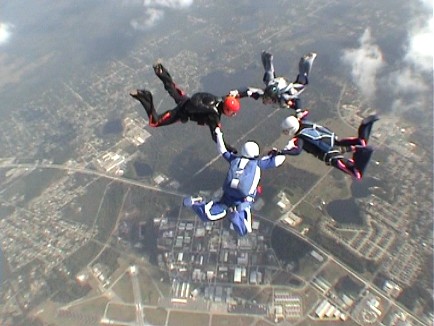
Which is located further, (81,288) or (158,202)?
(158,202)

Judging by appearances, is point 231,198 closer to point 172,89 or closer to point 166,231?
point 172,89

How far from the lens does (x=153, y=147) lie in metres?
51.8

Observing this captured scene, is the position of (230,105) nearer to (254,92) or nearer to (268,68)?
(254,92)

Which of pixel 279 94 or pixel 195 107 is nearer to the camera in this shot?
pixel 195 107

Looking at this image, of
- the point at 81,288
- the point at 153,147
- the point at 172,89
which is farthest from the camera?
the point at 153,147

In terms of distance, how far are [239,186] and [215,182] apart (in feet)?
97.1

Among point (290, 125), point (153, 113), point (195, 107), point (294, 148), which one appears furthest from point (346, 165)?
point (153, 113)

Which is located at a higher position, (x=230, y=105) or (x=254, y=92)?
(x=230, y=105)

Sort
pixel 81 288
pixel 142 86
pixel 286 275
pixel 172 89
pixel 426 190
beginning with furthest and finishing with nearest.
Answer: pixel 142 86 < pixel 426 190 < pixel 81 288 < pixel 286 275 < pixel 172 89

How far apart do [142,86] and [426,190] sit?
1663 inches

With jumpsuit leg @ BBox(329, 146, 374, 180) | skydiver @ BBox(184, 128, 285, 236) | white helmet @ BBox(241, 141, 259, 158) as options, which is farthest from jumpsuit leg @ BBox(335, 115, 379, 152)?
white helmet @ BBox(241, 141, 259, 158)

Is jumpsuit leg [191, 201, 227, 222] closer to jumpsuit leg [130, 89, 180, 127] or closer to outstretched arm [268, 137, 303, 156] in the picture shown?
outstretched arm [268, 137, 303, 156]

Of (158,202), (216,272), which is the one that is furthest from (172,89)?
(158,202)

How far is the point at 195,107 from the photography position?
17734 mm
